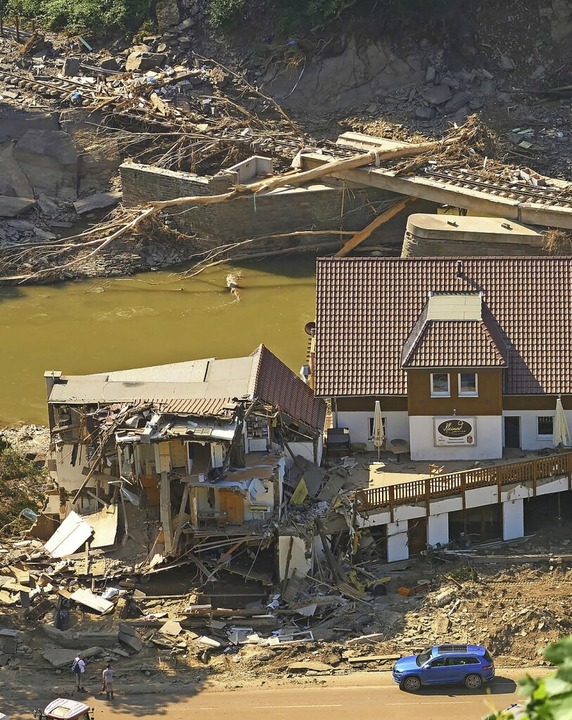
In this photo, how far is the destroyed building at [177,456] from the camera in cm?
3209

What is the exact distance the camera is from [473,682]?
91.3 feet

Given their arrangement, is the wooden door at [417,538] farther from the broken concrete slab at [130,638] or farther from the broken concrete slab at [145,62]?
the broken concrete slab at [145,62]

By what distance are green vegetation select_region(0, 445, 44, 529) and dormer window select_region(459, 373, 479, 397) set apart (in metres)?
10.2

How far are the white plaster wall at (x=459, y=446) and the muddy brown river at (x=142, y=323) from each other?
1148 cm

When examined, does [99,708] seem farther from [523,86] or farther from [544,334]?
[523,86]

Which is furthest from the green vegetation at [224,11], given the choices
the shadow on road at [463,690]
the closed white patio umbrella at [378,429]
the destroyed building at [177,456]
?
the shadow on road at [463,690]

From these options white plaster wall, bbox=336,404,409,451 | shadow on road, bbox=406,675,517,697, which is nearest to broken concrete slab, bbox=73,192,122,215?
white plaster wall, bbox=336,404,409,451

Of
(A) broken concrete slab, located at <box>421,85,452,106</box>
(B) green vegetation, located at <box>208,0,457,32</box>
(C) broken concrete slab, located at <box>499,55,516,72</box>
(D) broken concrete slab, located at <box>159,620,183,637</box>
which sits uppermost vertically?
(B) green vegetation, located at <box>208,0,457,32</box>

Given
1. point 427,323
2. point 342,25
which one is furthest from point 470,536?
point 342,25

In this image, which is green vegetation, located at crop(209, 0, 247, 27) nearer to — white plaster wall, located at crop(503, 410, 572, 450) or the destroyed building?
the destroyed building

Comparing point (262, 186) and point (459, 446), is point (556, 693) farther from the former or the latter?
point (262, 186)

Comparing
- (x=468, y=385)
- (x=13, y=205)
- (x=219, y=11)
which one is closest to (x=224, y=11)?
(x=219, y=11)

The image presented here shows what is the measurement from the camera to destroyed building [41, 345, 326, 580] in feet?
105

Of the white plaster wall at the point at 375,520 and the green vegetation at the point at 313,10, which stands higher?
the green vegetation at the point at 313,10
